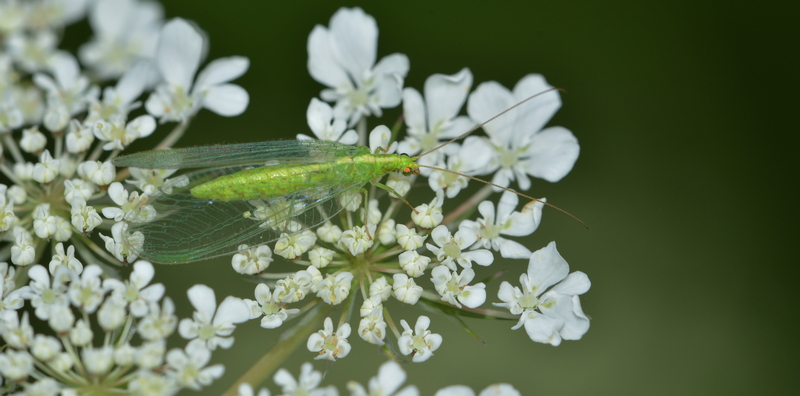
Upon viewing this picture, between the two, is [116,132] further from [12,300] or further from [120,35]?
[120,35]

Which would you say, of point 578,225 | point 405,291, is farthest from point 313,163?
point 578,225

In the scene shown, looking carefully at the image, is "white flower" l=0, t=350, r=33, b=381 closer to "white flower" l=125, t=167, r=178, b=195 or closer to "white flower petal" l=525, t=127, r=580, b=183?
"white flower" l=125, t=167, r=178, b=195

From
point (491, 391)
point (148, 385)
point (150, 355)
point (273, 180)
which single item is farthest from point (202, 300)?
point (491, 391)

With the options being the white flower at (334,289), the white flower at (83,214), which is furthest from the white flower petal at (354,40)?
the white flower at (83,214)

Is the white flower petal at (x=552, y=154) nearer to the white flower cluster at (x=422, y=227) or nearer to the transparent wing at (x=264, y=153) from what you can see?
the white flower cluster at (x=422, y=227)

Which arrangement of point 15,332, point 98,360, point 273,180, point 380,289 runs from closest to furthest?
point 98,360 < point 15,332 < point 380,289 < point 273,180
